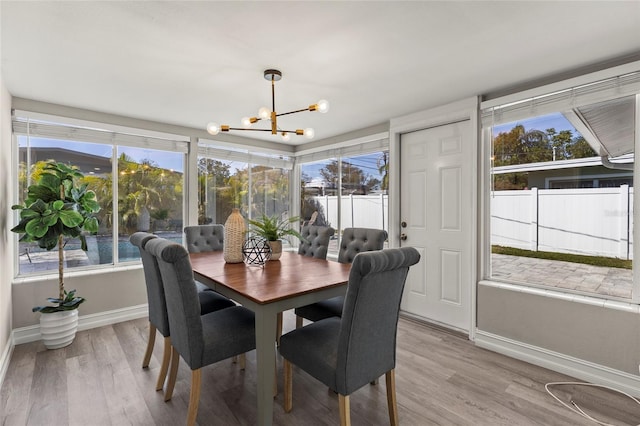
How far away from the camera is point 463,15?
1.71m

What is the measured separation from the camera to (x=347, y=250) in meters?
2.67

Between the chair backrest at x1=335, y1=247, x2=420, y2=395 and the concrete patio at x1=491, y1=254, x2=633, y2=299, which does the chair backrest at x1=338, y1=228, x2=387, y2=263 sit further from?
the concrete patio at x1=491, y1=254, x2=633, y2=299

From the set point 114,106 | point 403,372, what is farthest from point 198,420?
point 114,106

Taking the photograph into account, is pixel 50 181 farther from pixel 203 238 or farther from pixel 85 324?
pixel 85 324

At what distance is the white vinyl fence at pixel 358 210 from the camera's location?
13.3ft

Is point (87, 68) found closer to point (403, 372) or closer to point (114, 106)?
Result: point (114, 106)

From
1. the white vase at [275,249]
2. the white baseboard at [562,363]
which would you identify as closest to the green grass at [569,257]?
the white baseboard at [562,363]

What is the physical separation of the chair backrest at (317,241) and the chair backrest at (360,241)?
230 mm

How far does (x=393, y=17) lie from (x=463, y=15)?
384mm

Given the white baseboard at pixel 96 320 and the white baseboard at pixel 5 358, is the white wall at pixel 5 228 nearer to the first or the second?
the white baseboard at pixel 5 358

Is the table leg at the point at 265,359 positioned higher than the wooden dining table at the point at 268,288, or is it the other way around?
the wooden dining table at the point at 268,288

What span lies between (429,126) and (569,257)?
1.78 meters

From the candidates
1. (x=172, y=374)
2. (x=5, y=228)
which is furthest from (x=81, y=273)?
(x=172, y=374)

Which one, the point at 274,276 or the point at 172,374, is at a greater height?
the point at 274,276
